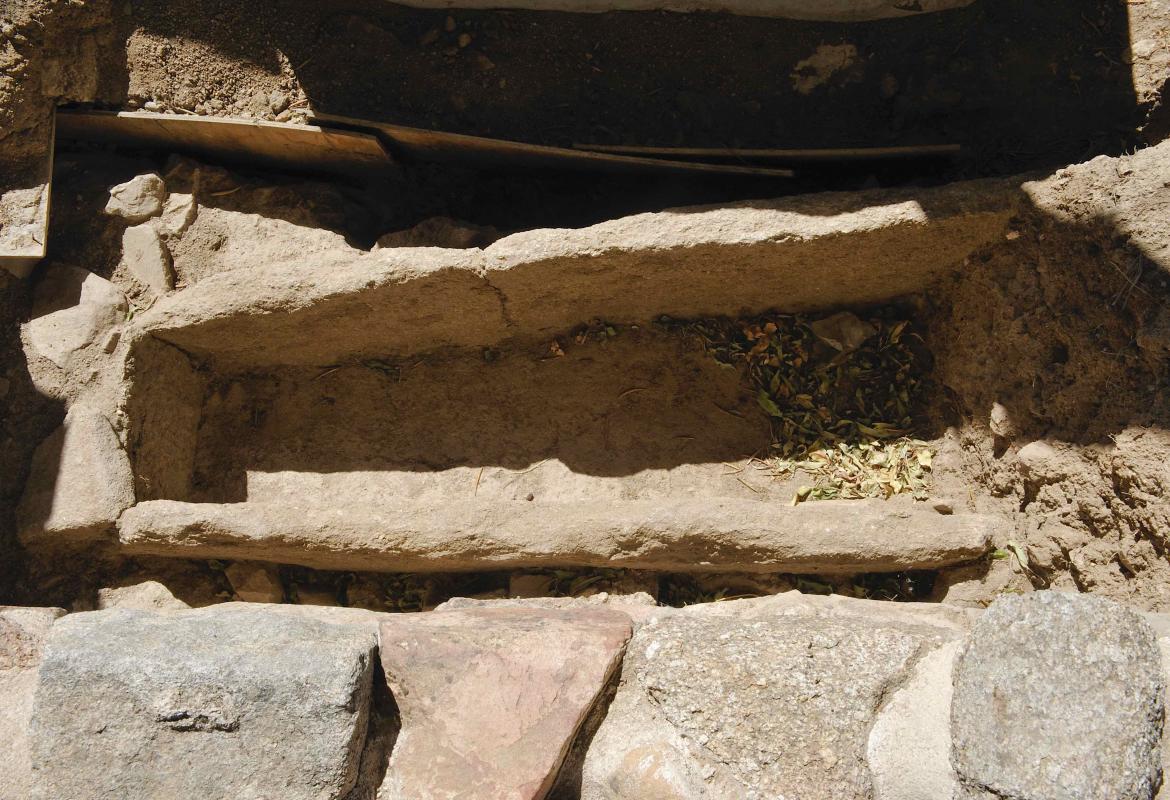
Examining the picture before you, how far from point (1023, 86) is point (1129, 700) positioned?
7.05 feet

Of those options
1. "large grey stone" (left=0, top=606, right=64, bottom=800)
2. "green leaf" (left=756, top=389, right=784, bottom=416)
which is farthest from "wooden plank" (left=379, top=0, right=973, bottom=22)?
"large grey stone" (left=0, top=606, right=64, bottom=800)

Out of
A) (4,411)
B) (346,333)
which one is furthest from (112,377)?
(346,333)

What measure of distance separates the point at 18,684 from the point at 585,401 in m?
1.89

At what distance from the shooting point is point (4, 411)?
281 cm

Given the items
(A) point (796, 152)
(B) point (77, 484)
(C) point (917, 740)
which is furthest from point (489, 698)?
(A) point (796, 152)

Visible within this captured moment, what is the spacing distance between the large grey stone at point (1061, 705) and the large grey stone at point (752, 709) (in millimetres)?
199

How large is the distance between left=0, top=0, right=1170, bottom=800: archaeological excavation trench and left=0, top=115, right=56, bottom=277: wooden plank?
0.01m

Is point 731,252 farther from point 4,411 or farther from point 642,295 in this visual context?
point 4,411

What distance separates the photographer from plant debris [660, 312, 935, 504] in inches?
112

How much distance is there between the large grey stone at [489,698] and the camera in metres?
2.00

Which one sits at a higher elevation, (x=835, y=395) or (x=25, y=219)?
(x=25, y=219)

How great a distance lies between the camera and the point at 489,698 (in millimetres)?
2068

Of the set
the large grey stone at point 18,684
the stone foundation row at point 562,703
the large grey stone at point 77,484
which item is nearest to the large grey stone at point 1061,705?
the stone foundation row at point 562,703

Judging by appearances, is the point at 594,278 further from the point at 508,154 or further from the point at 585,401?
the point at 508,154
